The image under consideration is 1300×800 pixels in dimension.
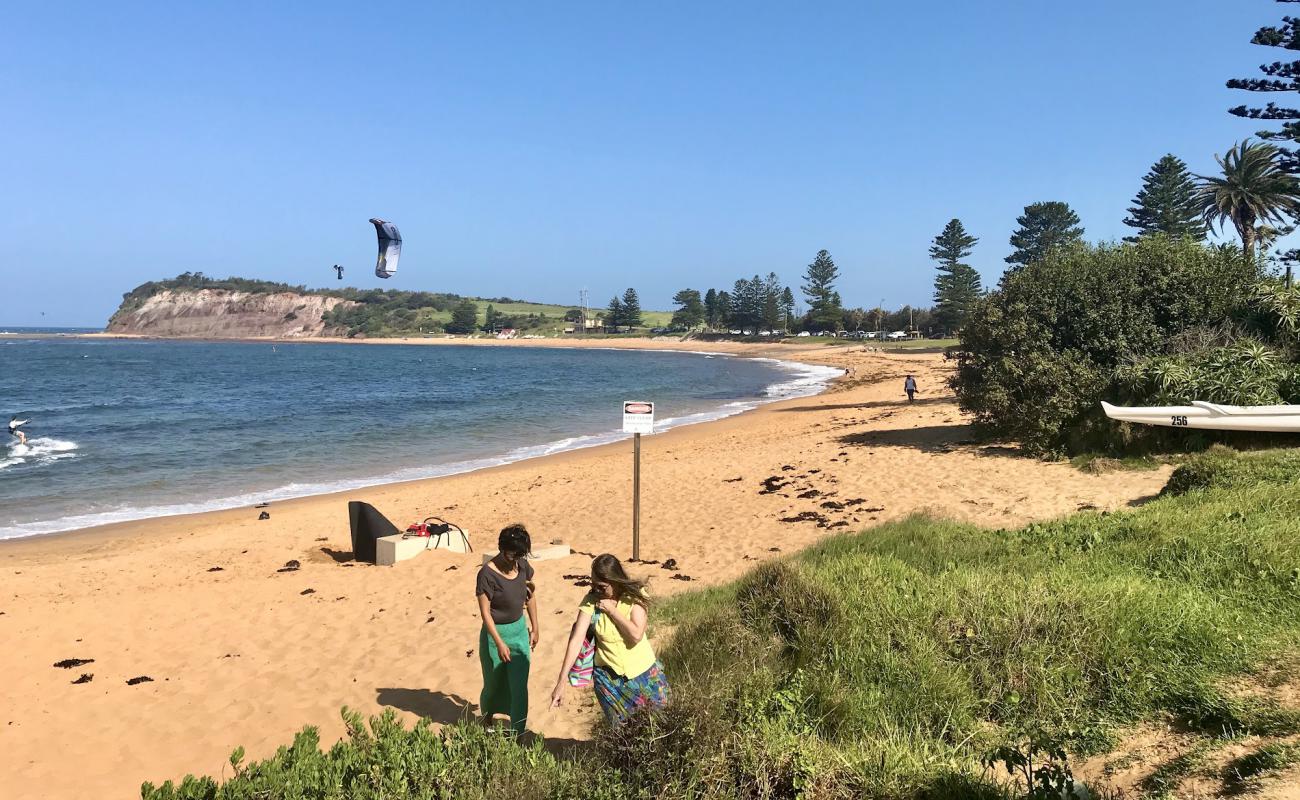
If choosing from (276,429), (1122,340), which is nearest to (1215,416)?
(1122,340)

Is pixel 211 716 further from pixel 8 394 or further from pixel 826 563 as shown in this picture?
pixel 8 394

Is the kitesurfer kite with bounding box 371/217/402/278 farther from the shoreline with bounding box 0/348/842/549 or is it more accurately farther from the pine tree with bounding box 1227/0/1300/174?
the pine tree with bounding box 1227/0/1300/174

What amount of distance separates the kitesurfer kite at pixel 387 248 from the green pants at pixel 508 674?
1576 cm

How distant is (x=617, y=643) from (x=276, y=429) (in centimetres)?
2694

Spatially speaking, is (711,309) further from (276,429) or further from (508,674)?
(508,674)

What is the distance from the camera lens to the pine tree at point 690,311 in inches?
5979

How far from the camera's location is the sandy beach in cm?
576

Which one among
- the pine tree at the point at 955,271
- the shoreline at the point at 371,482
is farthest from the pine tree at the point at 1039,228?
the shoreline at the point at 371,482

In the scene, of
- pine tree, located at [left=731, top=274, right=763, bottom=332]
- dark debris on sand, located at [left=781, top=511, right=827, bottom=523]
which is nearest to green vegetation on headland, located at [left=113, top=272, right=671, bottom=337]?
pine tree, located at [left=731, top=274, right=763, bottom=332]

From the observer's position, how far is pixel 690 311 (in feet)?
502

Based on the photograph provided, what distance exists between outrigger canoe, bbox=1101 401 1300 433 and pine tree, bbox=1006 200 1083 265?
213 ft

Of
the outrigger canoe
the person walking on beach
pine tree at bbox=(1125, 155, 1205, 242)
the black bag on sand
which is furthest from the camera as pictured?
pine tree at bbox=(1125, 155, 1205, 242)

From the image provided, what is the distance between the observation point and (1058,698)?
→ 420 centimetres

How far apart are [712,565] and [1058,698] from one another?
555 centimetres
